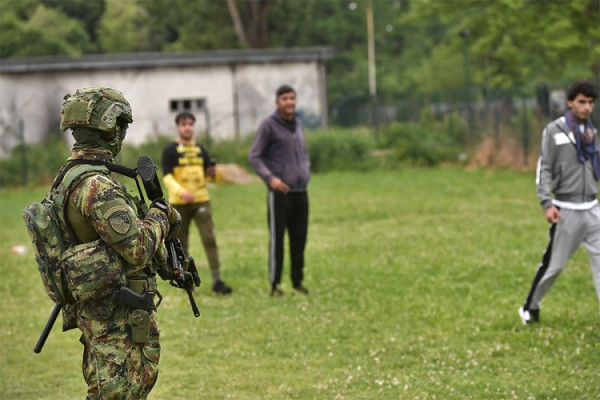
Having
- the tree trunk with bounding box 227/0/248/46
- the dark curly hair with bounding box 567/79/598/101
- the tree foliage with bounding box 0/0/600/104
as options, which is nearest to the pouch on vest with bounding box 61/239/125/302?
the dark curly hair with bounding box 567/79/598/101

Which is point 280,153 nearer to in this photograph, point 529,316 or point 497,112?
point 529,316

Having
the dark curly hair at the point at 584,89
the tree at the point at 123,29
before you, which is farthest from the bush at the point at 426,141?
the tree at the point at 123,29

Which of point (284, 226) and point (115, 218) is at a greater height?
point (115, 218)

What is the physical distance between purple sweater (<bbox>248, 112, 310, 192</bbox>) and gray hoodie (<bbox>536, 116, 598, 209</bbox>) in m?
3.11

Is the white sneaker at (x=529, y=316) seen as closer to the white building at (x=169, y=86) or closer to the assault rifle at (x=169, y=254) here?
the assault rifle at (x=169, y=254)

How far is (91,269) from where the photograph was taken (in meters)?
5.05

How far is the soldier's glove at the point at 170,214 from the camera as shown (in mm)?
5328

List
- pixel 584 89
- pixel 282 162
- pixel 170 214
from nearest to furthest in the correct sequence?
pixel 170 214
pixel 584 89
pixel 282 162

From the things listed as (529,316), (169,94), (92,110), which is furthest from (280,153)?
(169,94)

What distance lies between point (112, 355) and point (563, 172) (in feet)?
16.9

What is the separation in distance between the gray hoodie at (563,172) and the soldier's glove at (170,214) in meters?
4.44

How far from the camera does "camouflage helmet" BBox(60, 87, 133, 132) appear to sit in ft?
16.9

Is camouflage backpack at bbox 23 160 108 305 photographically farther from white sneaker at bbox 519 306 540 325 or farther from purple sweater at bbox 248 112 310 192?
purple sweater at bbox 248 112 310 192

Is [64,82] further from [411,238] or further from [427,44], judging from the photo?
[427,44]
